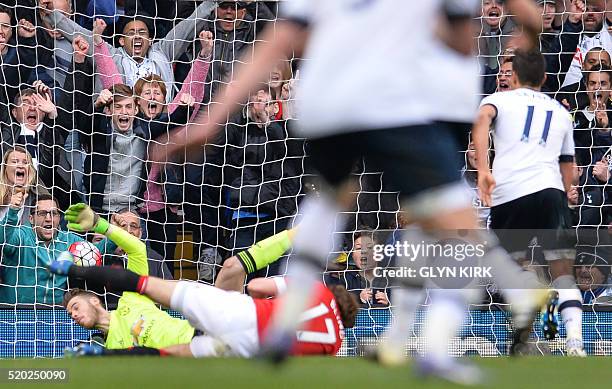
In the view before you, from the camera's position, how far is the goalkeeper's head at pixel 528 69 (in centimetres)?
761

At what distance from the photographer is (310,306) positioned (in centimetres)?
713

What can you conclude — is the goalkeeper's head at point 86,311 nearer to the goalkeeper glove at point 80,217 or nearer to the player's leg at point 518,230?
the goalkeeper glove at point 80,217

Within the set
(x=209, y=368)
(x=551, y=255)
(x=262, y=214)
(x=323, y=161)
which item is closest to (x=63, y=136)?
(x=262, y=214)

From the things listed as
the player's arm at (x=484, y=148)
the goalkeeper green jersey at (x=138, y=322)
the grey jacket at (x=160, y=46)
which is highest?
A: the grey jacket at (x=160, y=46)

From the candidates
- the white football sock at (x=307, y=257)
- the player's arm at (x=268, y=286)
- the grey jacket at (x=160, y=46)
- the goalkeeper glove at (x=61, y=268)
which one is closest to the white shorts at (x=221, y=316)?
the player's arm at (x=268, y=286)

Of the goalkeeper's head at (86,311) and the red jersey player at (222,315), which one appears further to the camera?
the goalkeeper's head at (86,311)

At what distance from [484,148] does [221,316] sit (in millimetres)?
1806

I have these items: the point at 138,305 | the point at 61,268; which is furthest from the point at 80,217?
the point at 61,268

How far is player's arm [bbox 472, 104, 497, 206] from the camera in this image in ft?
21.7

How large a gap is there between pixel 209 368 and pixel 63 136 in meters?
5.14

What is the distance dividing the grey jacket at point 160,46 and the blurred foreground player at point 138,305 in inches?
99.6

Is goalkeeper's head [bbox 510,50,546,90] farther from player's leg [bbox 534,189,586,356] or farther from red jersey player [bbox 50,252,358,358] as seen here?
red jersey player [bbox 50,252,358,358]

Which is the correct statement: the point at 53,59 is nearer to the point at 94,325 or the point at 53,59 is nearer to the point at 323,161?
the point at 94,325

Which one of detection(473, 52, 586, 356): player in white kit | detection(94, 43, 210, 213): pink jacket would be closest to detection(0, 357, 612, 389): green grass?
detection(473, 52, 586, 356): player in white kit
